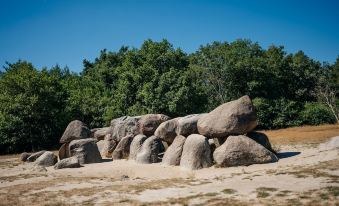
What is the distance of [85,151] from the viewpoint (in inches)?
932

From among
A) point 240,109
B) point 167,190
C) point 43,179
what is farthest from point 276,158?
point 43,179

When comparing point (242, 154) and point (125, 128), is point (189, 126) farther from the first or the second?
point (125, 128)

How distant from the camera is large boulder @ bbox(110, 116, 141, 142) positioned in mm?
26578

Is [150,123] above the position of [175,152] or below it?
above

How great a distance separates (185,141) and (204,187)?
24.6 ft

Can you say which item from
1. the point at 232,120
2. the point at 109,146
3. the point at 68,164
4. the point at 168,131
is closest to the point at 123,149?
the point at 109,146

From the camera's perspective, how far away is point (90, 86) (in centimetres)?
5191

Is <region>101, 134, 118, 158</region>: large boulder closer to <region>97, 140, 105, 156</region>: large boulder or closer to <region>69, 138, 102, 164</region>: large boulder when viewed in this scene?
<region>97, 140, 105, 156</region>: large boulder

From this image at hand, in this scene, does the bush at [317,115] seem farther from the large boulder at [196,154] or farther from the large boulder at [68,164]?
the large boulder at [68,164]

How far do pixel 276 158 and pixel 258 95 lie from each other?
34.8 metres

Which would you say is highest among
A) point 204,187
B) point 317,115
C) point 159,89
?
point 159,89

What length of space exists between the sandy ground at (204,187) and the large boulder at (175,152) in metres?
1.35

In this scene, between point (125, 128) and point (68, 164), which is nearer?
point (68, 164)

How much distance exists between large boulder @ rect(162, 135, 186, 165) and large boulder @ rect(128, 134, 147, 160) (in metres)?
3.36
